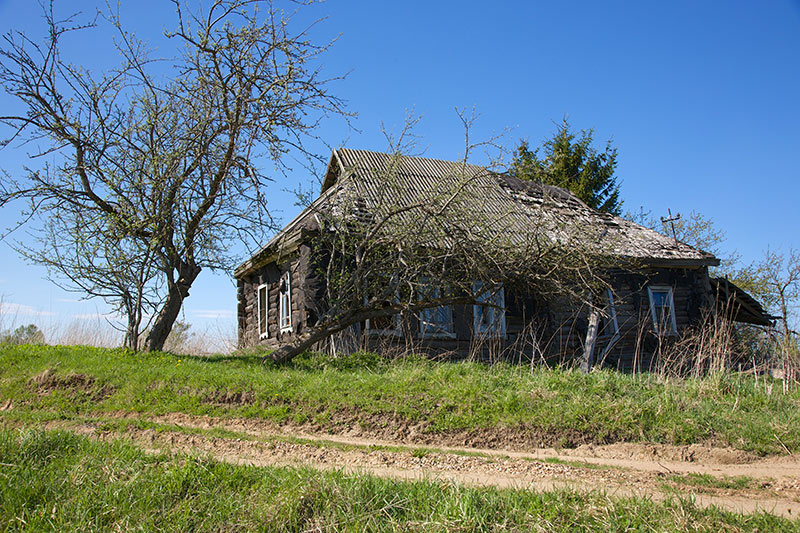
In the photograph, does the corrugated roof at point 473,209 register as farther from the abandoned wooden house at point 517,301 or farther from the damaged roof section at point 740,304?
the damaged roof section at point 740,304

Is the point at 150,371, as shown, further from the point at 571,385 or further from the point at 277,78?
the point at 571,385

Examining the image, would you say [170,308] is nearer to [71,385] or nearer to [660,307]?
[71,385]

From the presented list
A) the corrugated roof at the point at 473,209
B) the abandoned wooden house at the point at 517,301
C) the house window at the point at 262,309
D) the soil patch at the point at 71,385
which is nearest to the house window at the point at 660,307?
the abandoned wooden house at the point at 517,301

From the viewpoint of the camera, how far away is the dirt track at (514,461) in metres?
4.90

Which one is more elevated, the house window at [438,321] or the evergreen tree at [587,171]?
the evergreen tree at [587,171]

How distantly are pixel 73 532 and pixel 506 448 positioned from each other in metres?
4.41

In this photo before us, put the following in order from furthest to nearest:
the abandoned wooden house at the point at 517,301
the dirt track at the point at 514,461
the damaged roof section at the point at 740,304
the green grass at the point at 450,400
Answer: the damaged roof section at the point at 740,304
the abandoned wooden house at the point at 517,301
the green grass at the point at 450,400
the dirt track at the point at 514,461

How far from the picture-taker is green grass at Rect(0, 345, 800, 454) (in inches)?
266

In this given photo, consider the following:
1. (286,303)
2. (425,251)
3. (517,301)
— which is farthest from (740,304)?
(286,303)

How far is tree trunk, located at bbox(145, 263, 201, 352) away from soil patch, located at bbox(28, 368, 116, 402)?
2.51 meters

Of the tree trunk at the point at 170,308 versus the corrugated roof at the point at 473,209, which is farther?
the tree trunk at the point at 170,308

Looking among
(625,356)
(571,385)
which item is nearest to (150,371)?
(571,385)

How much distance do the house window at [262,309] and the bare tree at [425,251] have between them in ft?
15.1

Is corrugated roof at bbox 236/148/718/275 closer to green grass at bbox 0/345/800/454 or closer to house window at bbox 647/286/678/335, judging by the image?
house window at bbox 647/286/678/335
